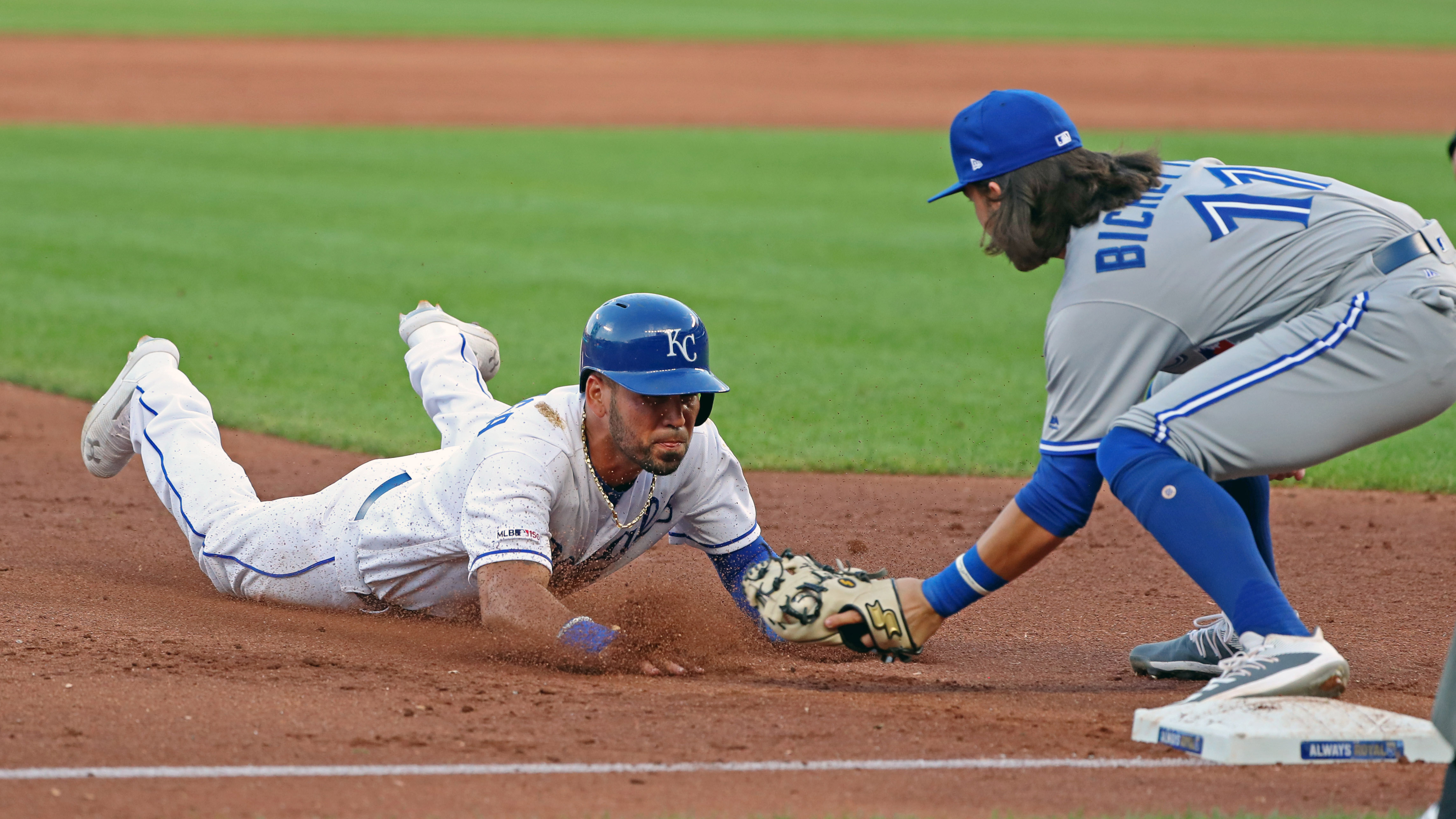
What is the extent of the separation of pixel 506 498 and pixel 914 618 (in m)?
1.11

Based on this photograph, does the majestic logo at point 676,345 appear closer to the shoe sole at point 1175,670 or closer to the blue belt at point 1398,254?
the shoe sole at point 1175,670

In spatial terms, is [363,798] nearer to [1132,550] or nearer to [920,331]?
[1132,550]

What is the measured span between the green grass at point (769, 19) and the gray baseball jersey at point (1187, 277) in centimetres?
3120

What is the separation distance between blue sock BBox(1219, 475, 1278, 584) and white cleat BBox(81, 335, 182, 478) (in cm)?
381

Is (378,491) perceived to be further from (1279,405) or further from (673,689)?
(1279,405)

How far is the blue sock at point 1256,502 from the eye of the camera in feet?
14.3

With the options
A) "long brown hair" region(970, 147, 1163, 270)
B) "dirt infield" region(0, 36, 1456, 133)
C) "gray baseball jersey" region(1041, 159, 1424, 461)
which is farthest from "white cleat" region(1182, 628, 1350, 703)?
"dirt infield" region(0, 36, 1456, 133)

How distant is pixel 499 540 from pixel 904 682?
1189mm

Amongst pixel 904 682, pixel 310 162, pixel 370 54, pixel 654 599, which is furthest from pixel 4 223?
pixel 370 54

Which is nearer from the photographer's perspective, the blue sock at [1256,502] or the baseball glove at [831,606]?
the baseball glove at [831,606]

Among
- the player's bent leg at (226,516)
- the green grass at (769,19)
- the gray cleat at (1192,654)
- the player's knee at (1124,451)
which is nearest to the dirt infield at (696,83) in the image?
the green grass at (769,19)

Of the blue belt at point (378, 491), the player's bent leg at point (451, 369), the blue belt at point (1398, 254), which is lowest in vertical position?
the blue belt at point (378, 491)

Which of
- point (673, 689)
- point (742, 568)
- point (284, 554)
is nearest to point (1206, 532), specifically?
point (673, 689)

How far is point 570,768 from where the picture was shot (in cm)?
346
